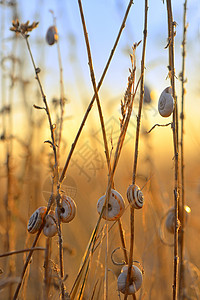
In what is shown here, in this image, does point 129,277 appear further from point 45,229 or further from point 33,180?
point 33,180

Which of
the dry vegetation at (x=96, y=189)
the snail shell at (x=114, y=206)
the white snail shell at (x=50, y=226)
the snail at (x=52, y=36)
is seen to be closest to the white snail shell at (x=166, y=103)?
the dry vegetation at (x=96, y=189)

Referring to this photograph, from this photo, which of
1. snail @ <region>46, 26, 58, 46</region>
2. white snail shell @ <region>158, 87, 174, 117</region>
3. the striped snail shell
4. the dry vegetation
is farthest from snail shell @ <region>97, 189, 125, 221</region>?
snail @ <region>46, 26, 58, 46</region>

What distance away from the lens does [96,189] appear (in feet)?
7.02

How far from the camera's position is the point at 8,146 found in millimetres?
1542

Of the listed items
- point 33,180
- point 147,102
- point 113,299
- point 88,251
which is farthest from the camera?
point 33,180

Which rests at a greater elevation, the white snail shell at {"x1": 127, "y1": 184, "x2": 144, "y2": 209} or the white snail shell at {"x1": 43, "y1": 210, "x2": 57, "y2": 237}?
the white snail shell at {"x1": 127, "y1": 184, "x2": 144, "y2": 209}

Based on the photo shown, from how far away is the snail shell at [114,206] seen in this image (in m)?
0.77

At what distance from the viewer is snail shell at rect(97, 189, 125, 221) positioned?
2.53 ft

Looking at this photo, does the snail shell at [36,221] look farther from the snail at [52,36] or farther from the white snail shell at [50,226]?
the snail at [52,36]

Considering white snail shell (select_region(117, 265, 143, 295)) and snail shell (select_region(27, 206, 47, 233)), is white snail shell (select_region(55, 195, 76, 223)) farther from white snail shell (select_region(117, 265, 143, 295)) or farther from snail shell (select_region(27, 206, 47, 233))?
white snail shell (select_region(117, 265, 143, 295))

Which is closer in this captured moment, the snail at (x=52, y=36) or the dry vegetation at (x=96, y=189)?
the dry vegetation at (x=96, y=189)

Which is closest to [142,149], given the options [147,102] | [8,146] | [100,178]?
[100,178]

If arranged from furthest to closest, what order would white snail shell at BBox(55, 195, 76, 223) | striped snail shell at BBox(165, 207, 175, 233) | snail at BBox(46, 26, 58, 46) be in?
snail at BBox(46, 26, 58, 46), striped snail shell at BBox(165, 207, 175, 233), white snail shell at BBox(55, 195, 76, 223)

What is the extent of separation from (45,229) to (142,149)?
3.25ft
